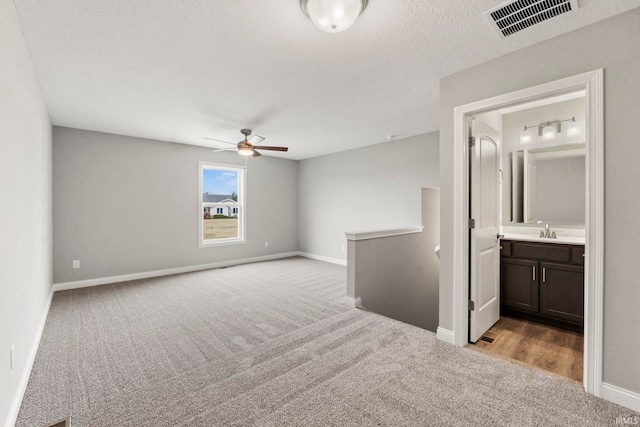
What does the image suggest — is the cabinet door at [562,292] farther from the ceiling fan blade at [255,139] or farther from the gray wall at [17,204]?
the gray wall at [17,204]

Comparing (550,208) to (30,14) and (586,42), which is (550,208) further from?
(30,14)

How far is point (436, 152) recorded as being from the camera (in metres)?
4.73

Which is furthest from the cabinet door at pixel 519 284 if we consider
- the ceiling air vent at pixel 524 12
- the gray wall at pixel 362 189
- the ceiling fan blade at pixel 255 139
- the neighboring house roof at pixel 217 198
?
the neighboring house roof at pixel 217 198

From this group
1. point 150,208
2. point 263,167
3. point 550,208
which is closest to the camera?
point 550,208

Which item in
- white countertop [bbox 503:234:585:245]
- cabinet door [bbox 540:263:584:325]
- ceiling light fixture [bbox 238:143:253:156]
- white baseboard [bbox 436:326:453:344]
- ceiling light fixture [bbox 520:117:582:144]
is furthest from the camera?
ceiling light fixture [bbox 238:143:253:156]

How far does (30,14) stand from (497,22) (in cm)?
308

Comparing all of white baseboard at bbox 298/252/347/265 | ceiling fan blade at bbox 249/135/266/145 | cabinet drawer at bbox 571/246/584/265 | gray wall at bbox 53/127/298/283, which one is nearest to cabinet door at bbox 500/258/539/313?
cabinet drawer at bbox 571/246/584/265

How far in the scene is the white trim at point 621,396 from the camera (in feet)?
5.78

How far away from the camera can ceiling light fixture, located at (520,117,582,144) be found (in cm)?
333

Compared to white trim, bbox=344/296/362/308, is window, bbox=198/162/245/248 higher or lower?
higher

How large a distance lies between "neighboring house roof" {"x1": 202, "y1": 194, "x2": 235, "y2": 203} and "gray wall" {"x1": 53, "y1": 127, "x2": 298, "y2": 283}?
259 millimetres

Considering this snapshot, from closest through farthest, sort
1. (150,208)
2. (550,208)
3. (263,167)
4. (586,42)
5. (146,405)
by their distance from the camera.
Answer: (146,405) → (586,42) → (550,208) → (150,208) → (263,167)

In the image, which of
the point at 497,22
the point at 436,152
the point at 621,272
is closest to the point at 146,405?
the point at 621,272

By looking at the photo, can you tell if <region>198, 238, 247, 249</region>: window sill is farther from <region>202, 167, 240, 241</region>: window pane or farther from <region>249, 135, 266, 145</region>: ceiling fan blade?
<region>249, 135, 266, 145</region>: ceiling fan blade
